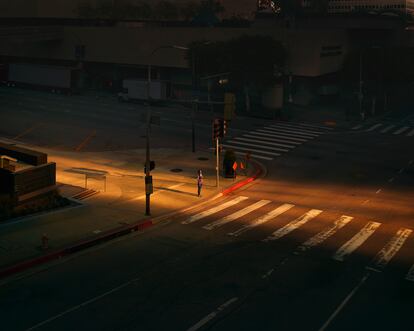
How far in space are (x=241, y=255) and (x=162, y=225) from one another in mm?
5615

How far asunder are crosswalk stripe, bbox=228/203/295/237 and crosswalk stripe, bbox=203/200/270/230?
1062 mm

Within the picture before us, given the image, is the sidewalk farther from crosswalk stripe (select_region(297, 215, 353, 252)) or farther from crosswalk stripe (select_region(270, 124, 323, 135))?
crosswalk stripe (select_region(270, 124, 323, 135))

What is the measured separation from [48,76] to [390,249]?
6717cm

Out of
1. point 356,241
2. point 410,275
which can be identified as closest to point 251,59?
point 356,241

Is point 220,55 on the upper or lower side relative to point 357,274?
upper

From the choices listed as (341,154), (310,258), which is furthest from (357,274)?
(341,154)

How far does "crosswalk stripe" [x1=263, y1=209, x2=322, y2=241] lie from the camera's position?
1004 inches

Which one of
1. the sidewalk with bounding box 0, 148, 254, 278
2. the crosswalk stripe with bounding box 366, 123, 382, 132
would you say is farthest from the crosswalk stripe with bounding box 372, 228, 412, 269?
the crosswalk stripe with bounding box 366, 123, 382, 132

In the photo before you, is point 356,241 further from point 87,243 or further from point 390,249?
point 87,243

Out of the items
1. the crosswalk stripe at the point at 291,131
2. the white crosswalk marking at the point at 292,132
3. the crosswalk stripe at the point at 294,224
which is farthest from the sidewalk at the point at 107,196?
the crosswalk stripe at the point at 291,131

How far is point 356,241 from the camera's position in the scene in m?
25.0

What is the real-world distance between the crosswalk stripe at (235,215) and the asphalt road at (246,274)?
2.1 inches

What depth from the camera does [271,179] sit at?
37.9 m

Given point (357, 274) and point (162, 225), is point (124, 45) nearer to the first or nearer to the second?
point (162, 225)
